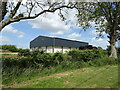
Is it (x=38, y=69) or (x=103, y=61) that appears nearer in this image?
(x=38, y=69)

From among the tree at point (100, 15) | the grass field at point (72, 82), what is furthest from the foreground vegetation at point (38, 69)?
the tree at point (100, 15)

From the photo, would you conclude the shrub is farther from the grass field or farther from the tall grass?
the grass field

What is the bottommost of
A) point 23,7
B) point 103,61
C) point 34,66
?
point 103,61

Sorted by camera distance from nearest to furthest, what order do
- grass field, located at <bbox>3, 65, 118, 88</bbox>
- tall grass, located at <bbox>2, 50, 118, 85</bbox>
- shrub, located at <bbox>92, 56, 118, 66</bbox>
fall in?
1. grass field, located at <bbox>3, 65, 118, 88</bbox>
2. tall grass, located at <bbox>2, 50, 118, 85</bbox>
3. shrub, located at <bbox>92, 56, 118, 66</bbox>

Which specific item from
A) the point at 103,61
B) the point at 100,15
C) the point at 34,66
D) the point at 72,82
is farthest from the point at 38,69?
the point at 100,15

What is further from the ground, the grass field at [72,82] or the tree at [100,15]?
the tree at [100,15]

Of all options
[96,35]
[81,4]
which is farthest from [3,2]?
[96,35]

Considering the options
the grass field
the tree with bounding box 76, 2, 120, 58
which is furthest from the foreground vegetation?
the tree with bounding box 76, 2, 120, 58

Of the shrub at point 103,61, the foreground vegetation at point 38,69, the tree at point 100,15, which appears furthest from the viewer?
the shrub at point 103,61

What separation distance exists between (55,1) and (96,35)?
20.5ft

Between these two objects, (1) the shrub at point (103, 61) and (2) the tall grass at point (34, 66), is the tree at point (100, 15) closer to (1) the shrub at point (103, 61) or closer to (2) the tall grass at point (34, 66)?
(1) the shrub at point (103, 61)

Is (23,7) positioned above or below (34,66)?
above

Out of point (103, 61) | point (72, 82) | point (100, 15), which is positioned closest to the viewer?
point (72, 82)

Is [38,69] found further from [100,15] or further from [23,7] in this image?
[100,15]
